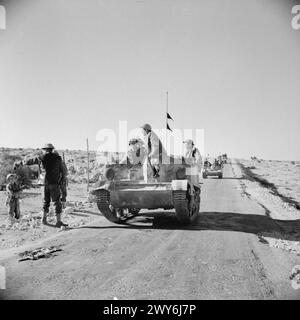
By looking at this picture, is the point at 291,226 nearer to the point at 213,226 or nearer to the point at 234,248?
the point at 213,226

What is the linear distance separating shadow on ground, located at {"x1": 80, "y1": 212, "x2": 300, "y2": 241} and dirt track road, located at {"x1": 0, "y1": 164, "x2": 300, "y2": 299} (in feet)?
0.51

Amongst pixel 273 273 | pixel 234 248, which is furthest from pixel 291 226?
pixel 273 273

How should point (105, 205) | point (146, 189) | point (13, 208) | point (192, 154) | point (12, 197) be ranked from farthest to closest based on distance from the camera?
point (192, 154), point (13, 208), point (12, 197), point (105, 205), point (146, 189)

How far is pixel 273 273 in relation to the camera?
15.9ft

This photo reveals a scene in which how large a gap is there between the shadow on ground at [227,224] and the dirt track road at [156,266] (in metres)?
0.15

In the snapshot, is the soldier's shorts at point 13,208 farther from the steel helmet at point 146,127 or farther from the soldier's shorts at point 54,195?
the steel helmet at point 146,127

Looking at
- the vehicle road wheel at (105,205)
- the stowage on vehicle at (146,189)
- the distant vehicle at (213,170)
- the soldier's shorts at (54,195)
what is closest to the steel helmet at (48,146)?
the soldier's shorts at (54,195)

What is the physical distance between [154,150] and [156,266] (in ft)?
13.6

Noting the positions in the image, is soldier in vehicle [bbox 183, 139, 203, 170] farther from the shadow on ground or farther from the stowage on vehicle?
the shadow on ground

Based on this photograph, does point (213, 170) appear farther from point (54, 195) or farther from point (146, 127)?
point (54, 195)

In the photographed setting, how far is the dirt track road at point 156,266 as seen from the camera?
160 inches

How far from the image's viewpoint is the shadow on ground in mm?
7906

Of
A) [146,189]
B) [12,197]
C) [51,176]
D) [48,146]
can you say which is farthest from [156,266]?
[12,197]

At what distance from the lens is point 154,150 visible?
880 cm
